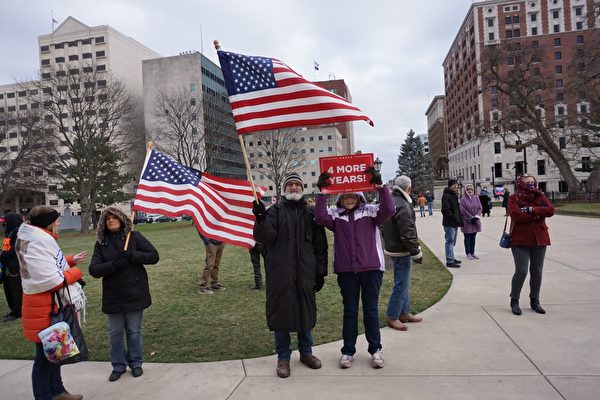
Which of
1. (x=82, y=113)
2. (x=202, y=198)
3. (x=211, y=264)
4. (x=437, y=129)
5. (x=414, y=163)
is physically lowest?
(x=211, y=264)

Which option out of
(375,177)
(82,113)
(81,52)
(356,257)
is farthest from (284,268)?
(81,52)

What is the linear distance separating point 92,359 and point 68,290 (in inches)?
65.0

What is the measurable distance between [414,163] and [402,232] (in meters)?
76.3

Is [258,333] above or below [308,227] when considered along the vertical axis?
below

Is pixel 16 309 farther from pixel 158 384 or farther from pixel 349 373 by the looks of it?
pixel 349 373

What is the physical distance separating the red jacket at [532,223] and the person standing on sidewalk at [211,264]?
5.30 metres

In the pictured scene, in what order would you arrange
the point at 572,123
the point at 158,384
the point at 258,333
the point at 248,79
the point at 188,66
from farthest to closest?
the point at 188,66 → the point at 572,123 → the point at 258,333 → the point at 248,79 → the point at 158,384

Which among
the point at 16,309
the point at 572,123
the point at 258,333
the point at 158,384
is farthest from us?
the point at 572,123

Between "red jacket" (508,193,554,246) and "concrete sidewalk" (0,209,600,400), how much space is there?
3.42 feet

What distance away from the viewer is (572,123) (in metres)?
36.2

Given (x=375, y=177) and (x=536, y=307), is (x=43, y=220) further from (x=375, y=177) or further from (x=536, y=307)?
(x=536, y=307)

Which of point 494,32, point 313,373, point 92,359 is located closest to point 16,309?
point 92,359

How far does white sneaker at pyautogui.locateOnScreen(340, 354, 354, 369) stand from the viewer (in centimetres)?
440

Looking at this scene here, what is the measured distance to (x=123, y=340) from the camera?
14.7ft
